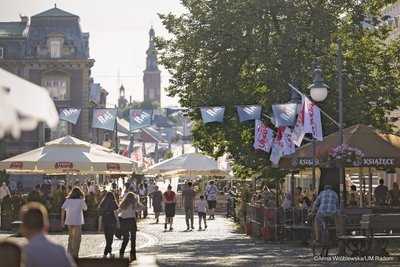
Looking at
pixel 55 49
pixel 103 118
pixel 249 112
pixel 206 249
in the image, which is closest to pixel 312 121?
pixel 206 249

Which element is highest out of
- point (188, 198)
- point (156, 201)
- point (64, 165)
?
point (64, 165)

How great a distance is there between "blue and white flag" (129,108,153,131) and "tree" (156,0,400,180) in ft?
17.7

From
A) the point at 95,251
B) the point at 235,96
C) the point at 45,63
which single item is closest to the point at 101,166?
the point at 235,96

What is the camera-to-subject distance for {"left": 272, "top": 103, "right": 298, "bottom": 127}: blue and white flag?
104 ft

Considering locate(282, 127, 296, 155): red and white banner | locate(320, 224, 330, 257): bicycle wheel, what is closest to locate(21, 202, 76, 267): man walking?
locate(320, 224, 330, 257): bicycle wheel

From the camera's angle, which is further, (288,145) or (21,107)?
(288,145)

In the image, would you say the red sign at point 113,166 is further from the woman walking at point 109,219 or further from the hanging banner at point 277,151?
the woman walking at point 109,219

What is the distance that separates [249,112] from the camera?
117ft

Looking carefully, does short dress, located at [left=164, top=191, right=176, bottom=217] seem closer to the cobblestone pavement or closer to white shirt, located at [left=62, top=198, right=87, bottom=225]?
the cobblestone pavement

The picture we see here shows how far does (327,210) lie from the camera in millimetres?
24812

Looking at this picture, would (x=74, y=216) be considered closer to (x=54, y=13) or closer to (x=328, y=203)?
(x=328, y=203)

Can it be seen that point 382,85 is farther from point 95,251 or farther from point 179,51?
point 95,251

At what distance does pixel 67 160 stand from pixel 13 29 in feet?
211

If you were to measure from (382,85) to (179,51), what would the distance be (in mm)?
7368
